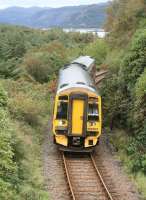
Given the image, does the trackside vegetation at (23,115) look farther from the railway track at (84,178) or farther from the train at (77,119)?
the train at (77,119)

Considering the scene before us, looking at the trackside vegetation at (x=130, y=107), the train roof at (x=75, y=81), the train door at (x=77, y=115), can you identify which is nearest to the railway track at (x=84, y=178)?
the train door at (x=77, y=115)

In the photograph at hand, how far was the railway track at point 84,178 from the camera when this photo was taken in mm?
17666

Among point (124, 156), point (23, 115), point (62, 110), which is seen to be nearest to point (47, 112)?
point (23, 115)

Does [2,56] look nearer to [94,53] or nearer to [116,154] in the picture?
[94,53]

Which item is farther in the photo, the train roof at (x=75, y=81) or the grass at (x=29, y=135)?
the train roof at (x=75, y=81)

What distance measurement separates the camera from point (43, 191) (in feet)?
58.2

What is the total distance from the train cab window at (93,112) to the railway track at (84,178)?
1.87 metres

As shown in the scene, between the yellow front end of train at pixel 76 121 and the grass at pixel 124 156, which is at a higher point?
the yellow front end of train at pixel 76 121

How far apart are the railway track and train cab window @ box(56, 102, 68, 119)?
1.89 m

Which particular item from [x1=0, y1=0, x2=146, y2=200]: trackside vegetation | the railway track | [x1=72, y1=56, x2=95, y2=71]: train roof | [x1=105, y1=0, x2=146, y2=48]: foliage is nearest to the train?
the railway track

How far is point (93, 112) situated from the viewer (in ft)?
74.3

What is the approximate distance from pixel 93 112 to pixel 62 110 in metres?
1.49

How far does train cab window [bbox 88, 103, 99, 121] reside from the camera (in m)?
22.5

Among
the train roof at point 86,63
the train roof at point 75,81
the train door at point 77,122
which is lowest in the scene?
the train door at point 77,122
